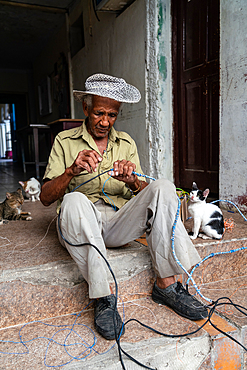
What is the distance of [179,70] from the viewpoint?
357 cm

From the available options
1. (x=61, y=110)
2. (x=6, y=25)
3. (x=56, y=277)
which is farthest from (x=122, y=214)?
(x=6, y=25)

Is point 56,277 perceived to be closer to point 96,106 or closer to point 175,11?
point 96,106

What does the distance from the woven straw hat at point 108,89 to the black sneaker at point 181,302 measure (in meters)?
1.13

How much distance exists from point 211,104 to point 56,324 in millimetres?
2606

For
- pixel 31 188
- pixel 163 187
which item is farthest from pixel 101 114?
pixel 31 188

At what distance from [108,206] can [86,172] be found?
0.88 ft

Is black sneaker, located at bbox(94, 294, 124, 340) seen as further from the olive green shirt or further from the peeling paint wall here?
the peeling paint wall

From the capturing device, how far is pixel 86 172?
1.90 meters

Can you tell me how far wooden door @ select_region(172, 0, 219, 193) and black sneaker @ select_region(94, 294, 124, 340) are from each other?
6.89ft

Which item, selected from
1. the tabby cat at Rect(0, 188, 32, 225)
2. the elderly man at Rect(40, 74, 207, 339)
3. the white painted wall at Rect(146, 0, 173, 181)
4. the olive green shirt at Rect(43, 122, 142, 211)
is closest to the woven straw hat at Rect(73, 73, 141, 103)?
the elderly man at Rect(40, 74, 207, 339)

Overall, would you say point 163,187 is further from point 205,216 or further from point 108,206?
point 205,216

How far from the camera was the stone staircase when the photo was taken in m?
1.30

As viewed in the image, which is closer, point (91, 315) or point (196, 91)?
point (91, 315)

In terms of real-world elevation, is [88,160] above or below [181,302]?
above
